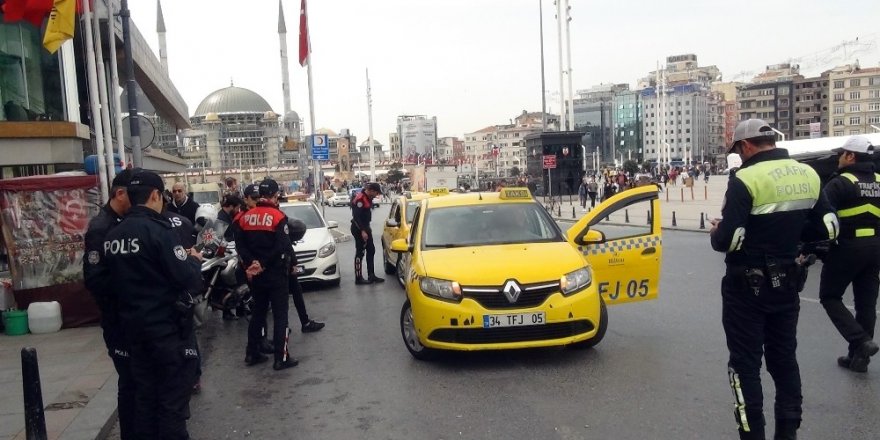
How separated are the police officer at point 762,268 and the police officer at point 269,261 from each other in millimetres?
4162

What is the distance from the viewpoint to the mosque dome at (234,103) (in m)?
152

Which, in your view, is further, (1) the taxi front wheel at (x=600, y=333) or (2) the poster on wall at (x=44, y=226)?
(2) the poster on wall at (x=44, y=226)

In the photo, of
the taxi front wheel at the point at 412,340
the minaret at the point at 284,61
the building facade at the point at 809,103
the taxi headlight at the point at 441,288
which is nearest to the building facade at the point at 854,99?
the building facade at the point at 809,103

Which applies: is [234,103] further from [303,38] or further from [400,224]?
[400,224]

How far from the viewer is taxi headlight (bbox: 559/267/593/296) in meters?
6.58

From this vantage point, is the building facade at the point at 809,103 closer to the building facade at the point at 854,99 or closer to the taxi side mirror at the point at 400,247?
the building facade at the point at 854,99

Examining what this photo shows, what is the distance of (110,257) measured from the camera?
4180 millimetres

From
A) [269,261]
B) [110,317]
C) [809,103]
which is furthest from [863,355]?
[809,103]

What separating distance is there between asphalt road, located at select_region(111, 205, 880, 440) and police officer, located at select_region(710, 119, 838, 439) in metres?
0.58

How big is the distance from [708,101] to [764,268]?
172 meters

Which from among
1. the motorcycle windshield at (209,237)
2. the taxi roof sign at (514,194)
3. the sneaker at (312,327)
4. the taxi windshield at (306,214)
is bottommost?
the sneaker at (312,327)

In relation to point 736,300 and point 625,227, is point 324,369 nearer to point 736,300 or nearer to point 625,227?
point 736,300

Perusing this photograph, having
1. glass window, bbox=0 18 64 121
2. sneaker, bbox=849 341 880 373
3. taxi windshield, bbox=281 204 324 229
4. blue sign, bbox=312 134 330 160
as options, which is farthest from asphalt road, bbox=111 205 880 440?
blue sign, bbox=312 134 330 160

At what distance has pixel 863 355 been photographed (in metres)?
6.00
